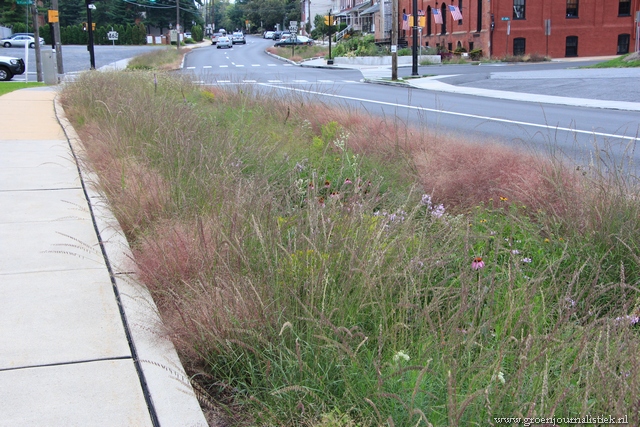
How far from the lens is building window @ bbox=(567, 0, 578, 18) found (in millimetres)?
50719

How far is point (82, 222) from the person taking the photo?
6172 mm

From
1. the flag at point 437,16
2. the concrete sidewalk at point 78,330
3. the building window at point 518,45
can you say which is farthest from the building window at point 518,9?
the concrete sidewalk at point 78,330

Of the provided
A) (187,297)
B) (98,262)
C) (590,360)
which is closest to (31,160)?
(98,262)

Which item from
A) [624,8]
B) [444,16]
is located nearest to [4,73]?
[444,16]

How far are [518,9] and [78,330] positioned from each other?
Result: 51.4 m

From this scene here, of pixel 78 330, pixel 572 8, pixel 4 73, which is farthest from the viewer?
pixel 572 8

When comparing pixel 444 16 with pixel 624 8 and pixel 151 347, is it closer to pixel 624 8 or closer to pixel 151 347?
pixel 624 8

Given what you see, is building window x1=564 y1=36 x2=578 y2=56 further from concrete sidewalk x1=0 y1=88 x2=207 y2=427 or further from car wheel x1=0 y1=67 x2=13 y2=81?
concrete sidewalk x1=0 y1=88 x2=207 y2=427

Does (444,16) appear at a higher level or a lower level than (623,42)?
higher

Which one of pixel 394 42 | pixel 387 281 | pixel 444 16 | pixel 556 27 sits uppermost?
pixel 444 16

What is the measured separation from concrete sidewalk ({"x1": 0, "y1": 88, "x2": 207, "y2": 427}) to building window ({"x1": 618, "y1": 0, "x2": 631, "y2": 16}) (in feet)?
170

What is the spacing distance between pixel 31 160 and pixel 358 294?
23.1ft

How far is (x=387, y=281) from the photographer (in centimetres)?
367

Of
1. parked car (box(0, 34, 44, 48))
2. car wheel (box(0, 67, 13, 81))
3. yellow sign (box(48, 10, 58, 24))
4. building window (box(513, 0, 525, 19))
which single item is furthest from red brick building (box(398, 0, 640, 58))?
parked car (box(0, 34, 44, 48))
